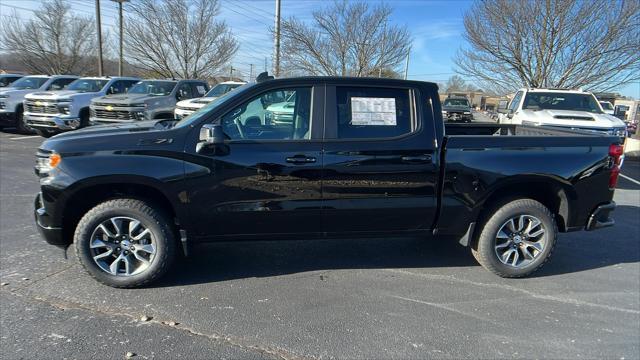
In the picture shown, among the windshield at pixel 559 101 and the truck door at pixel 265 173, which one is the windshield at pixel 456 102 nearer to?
the windshield at pixel 559 101

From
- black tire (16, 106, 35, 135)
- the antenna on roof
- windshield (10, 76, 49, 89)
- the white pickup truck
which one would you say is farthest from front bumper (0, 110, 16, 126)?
the white pickup truck

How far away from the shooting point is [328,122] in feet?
12.2

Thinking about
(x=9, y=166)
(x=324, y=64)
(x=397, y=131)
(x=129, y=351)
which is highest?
(x=324, y=64)

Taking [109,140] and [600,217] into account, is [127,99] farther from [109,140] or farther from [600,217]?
[600,217]

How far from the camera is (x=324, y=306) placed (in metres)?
3.46

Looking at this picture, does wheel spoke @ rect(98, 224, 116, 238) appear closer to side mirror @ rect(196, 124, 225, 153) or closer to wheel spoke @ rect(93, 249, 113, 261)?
wheel spoke @ rect(93, 249, 113, 261)

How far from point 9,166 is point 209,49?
2026 centimetres

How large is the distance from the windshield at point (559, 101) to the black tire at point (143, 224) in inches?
361

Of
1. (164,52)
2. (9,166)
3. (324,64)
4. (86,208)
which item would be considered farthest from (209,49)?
(86,208)

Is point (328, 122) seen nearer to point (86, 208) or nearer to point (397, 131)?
point (397, 131)

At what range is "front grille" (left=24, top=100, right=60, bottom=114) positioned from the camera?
38.8ft

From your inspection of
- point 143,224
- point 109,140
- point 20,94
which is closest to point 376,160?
point 143,224

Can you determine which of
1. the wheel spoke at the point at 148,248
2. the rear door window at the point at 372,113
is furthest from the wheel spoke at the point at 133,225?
the rear door window at the point at 372,113

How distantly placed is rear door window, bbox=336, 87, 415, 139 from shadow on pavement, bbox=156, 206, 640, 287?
1.42 m
